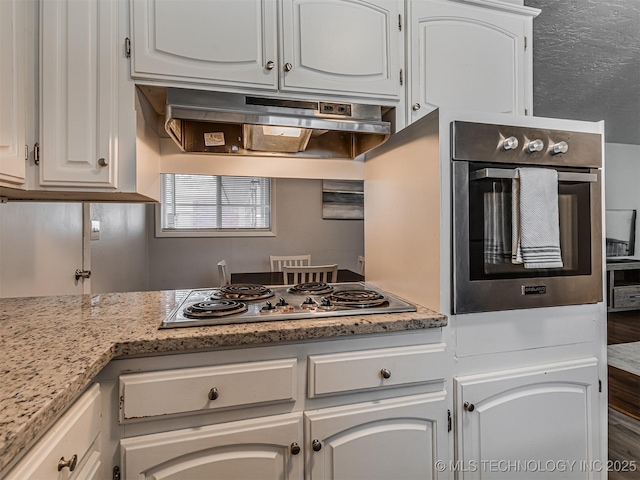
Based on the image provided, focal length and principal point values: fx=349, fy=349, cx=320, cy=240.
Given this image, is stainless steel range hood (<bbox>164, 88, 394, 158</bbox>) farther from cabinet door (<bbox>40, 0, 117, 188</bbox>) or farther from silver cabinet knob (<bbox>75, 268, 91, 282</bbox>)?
silver cabinet knob (<bbox>75, 268, 91, 282</bbox>)

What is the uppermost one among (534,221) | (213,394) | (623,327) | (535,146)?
(535,146)

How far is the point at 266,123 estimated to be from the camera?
1282mm

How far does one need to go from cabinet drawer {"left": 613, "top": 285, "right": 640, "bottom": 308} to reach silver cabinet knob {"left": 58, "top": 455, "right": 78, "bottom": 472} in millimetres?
7059

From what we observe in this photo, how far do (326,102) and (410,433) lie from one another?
1.25m

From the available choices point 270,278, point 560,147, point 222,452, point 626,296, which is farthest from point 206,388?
point 626,296

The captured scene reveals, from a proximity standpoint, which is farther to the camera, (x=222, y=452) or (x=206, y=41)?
(x=206, y=41)

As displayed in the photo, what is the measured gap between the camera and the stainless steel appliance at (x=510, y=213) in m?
1.22

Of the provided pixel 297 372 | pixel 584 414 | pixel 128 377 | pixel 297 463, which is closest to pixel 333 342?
pixel 297 372

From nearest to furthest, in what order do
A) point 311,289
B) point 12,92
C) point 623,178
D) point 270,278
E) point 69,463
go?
point 69,463
point 12,92
point 311,289
point 270,278
point 623,178

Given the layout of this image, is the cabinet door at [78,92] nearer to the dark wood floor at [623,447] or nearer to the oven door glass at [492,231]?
the oven door glass at [492,231]

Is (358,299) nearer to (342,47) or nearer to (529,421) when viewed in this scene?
(529,421)

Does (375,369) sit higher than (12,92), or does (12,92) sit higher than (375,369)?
(12,92)

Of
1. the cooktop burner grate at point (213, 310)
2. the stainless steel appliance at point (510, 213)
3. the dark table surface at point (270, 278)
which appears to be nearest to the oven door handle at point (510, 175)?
the stainless steel appliance at point (510, 213)

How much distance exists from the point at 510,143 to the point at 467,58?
0.53 m
